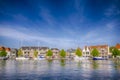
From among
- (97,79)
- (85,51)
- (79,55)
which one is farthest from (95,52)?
(97,79)

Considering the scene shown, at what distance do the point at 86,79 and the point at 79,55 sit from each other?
13350 centimetres

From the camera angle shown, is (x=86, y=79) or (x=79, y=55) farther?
(x=79, y=55)

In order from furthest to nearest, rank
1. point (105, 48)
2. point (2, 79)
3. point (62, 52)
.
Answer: point (105, 48) → point (62, 52) → point (2, 79)

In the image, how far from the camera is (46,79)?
1159 inches

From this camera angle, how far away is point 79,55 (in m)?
162

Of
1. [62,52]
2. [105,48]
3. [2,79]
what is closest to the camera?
[2,79]

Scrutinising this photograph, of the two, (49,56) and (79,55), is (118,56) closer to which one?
(79,55)

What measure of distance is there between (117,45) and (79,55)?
160 feet

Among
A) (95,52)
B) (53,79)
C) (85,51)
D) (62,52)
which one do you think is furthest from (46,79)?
(85,51)

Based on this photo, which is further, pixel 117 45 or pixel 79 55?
pixel 117 45

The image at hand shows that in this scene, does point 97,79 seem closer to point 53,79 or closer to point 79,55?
point 53,79

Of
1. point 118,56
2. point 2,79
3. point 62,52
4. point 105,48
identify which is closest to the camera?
point 2,79

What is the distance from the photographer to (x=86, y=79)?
2944cm

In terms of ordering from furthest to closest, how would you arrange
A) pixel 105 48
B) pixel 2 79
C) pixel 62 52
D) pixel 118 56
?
pixel 105 48, pixel 62 52, pixel 118 56, pixel 2 79
